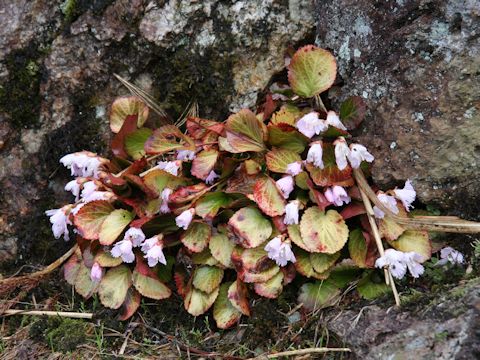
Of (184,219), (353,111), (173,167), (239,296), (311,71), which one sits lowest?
(239,296)

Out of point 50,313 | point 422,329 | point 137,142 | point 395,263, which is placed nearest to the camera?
point 422,329

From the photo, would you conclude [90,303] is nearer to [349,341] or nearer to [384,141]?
[349,341]

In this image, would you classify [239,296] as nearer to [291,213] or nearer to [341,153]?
[291,213]

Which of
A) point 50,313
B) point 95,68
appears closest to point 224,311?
point 50,313

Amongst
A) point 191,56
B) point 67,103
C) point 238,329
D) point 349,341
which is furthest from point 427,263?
point 67,103

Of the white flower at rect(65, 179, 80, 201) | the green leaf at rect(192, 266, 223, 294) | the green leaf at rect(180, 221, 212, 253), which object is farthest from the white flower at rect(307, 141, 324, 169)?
the white flower at rect(65, 179, 80, 201)
